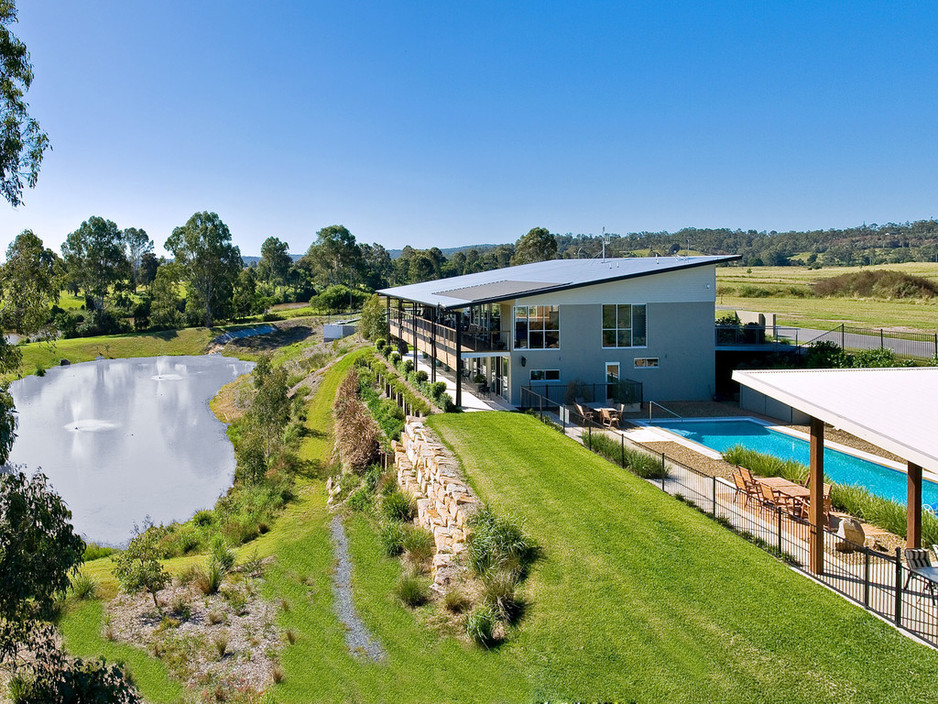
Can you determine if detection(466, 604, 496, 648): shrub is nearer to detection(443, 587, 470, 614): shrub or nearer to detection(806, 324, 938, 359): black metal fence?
detection(443, 587, 470, 614): shrub

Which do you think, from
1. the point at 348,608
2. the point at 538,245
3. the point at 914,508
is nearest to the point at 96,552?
the point at 348,608

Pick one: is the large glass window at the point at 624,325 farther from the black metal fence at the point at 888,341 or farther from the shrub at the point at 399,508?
the shrub at the point at 399,508

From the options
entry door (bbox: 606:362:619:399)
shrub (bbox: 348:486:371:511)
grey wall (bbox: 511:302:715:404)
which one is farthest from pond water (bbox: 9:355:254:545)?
entry door (bbox: 606:362:619:399)

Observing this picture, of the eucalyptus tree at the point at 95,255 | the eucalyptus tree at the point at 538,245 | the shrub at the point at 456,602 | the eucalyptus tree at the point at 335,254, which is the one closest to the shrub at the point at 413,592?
the shrub at the point at 456,602

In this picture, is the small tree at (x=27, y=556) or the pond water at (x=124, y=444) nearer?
the small tree at (x=27, y=556)

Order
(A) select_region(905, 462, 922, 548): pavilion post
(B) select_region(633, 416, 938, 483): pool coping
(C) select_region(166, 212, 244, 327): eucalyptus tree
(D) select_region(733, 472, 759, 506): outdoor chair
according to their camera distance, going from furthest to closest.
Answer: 1. (C) select_region(166, 212, 244, 327): eucalyptus tree
2. (B) select_region(633, 416, 938, 483): pool coping
3. (D) select_region(733, 472, 759, 506): outdoor chair
4. (A) select_region(905, 462, 922, 548): pavilion post
